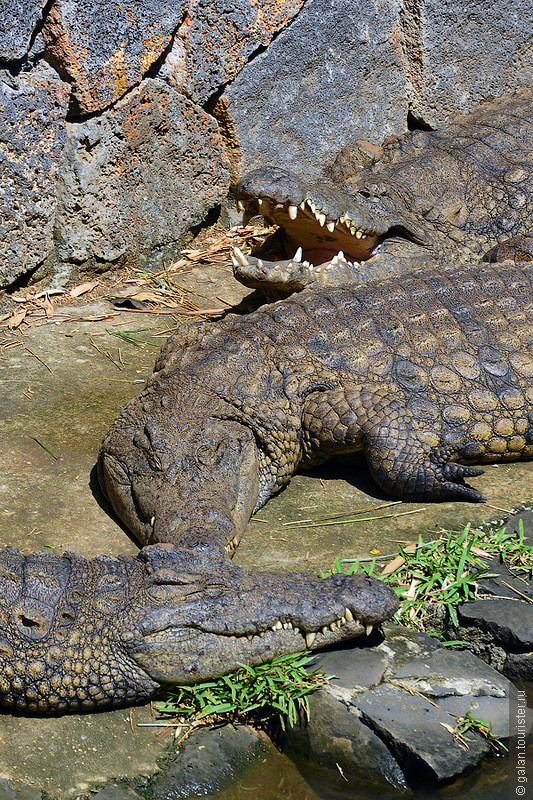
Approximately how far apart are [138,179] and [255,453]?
8.62ft

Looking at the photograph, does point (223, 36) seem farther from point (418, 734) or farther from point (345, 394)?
point (418, 734)

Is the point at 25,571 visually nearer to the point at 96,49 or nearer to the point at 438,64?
the point at 96,49

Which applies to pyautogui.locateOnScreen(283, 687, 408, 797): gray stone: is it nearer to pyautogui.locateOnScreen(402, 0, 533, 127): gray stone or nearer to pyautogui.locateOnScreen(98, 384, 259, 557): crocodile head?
pyautogui.locateOnScreen(98, 384, 259, 557): crocodile head

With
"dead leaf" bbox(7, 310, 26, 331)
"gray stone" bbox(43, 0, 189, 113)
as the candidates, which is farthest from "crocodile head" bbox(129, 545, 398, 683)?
"gray stone" bbox(43, 0, 189, 113)

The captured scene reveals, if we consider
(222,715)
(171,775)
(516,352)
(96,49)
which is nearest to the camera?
(171,775)

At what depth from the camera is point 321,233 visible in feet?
18.3

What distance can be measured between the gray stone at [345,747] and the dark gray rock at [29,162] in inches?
134

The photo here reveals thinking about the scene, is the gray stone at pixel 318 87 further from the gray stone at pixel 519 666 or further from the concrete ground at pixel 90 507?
the gray stone at pixel 519 666

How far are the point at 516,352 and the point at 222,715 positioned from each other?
2276mm

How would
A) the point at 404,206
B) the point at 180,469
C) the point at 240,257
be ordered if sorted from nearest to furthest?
the point at 180,469, the point at 240,257, the point at 404,206

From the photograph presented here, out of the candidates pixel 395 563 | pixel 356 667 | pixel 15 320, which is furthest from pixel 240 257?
pixel 356 667

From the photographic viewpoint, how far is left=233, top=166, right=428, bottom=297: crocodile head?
16.9 feet

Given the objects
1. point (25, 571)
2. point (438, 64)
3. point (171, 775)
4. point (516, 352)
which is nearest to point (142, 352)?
point (516, 352)

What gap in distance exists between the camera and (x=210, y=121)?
6023 millimetres
